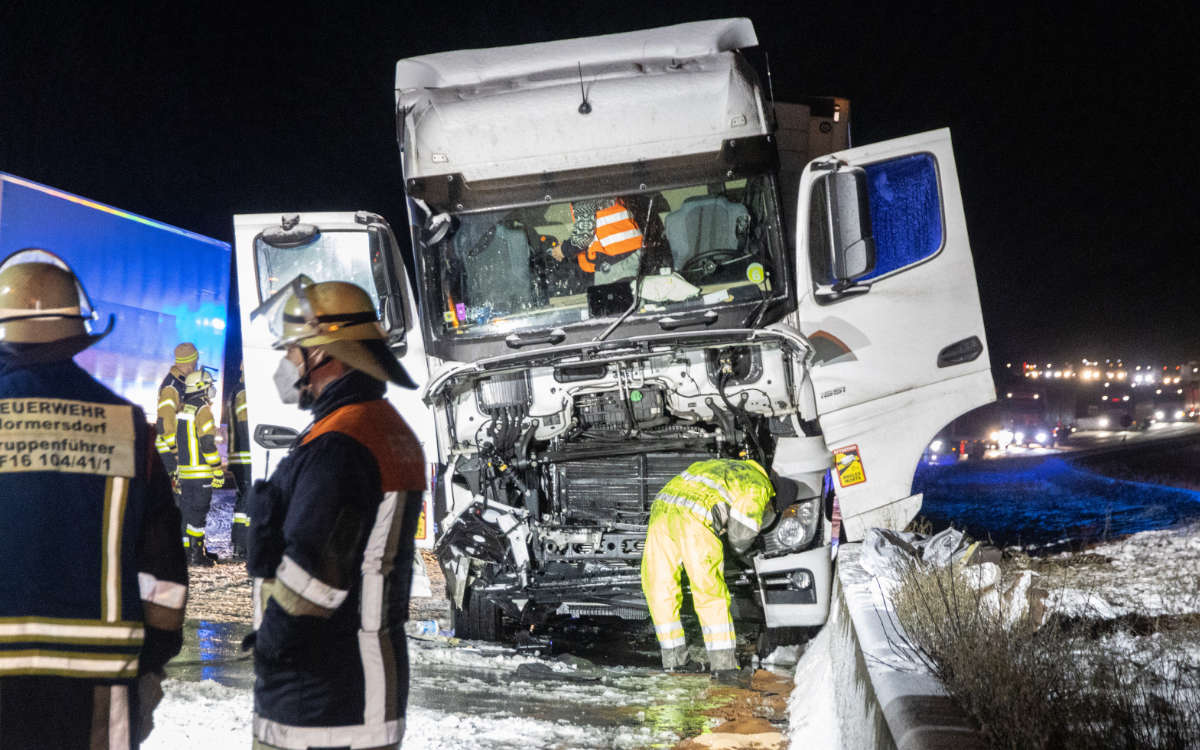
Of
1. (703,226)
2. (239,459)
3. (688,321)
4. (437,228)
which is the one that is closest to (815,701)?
(688,321)

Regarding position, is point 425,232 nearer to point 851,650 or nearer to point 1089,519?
point 851,650

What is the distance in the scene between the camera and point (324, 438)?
2020mm

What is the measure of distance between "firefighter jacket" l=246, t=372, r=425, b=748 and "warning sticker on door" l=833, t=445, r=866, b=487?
12.6ft


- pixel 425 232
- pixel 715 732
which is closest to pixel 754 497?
pixel 715 732

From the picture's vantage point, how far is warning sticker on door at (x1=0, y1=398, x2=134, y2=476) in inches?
83.6

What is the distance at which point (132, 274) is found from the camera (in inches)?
460

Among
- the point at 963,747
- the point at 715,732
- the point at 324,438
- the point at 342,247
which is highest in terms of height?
the point at 342,247

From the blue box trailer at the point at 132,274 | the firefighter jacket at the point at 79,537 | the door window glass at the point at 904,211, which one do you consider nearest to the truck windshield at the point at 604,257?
the door window glass at the point at 904,211

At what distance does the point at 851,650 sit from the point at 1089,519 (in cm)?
885

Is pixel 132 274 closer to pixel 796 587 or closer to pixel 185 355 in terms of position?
pixel 185 355

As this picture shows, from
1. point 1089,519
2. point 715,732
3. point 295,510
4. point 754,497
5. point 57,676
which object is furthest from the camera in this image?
point 1089,519

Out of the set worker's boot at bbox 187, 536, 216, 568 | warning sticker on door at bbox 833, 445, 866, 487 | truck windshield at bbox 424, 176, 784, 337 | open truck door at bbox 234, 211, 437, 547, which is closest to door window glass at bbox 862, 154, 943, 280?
truck windshield at bbox 424, 176, 784, 337

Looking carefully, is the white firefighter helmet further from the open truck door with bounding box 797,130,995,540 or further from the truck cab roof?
the open truck door with bounding box 797,130,995,540

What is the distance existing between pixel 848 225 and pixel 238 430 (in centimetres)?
597
